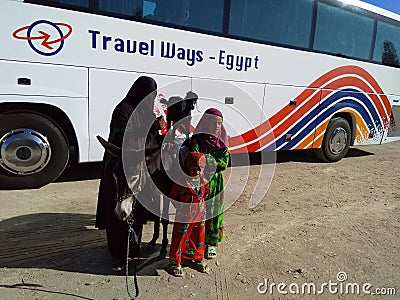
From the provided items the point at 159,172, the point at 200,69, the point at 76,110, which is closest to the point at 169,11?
the point at 200,69

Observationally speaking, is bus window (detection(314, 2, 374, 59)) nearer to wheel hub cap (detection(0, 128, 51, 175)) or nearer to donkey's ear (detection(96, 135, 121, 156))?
wheel hub cap (detection(0, 128, 51, 175))

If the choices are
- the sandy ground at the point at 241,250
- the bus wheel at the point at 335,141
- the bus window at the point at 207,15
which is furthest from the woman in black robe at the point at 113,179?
the bus wheel at the point at 335,141

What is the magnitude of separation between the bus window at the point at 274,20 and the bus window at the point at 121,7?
1661mm

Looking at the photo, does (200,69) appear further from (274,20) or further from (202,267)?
(202,267)

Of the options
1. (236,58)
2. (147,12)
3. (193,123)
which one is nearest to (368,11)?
(236,58)

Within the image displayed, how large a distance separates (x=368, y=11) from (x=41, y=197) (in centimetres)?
744

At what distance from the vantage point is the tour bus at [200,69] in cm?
434

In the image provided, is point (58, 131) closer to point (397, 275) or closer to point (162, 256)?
point (162, 256)

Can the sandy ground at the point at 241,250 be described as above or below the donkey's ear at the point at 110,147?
below

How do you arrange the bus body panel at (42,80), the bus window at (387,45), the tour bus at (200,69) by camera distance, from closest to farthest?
the bus body panel at (42,80) < the tour bus at (200,69) < the bus window at (387,45)

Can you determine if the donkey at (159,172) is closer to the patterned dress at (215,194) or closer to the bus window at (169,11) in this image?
the patterned dress at (215,194)

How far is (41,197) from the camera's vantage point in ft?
14.4

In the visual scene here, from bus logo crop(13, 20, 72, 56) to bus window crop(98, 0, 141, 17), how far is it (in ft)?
1.86

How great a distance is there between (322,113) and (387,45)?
2596 millimetres
